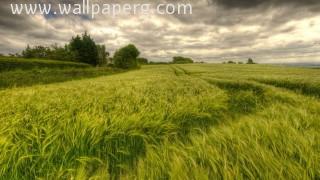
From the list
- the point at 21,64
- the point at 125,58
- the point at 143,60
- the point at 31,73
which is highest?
the point at 143,60

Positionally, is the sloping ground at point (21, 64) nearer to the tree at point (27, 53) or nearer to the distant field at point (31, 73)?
the distant field at point (31, 73)

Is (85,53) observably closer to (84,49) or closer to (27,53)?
(84,49)

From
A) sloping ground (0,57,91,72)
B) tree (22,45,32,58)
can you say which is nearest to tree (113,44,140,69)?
sloping ground (0,57,91,72)

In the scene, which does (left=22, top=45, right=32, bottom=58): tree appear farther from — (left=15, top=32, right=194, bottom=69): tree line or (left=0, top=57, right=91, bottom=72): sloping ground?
(left=0, top=57, right=91, bottom=72): sloping ground

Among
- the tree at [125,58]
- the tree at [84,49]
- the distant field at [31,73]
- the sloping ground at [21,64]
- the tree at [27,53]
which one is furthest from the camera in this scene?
the tree at [27,53]

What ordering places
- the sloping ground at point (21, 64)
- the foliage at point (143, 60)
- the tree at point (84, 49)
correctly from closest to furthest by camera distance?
the sloping ground at point (21, 64), the tree at point (84, 49), the foliage at point (143, 60)

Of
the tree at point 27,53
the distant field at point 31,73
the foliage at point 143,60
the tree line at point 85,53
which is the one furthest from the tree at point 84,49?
the foliage at point 143,60

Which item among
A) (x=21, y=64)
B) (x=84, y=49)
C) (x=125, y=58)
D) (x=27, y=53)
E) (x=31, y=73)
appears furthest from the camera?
(x=27, y=53)

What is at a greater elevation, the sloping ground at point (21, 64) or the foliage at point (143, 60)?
the foliage at point (143, 60)

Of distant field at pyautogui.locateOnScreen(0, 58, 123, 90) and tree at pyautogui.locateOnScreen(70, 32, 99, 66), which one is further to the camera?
tree at pyautogui.locateOnScreen(70, 32, 99, 66)

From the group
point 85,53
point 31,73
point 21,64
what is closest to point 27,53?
point 85,53

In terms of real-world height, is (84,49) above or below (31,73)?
above

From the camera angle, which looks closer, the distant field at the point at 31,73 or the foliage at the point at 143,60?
the distant field at the point at 31,73

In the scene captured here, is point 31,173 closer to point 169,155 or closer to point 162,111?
point 169,155
